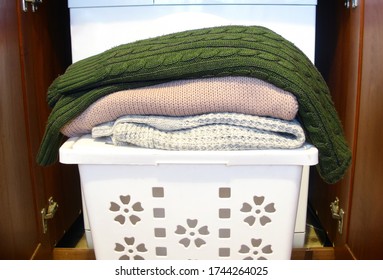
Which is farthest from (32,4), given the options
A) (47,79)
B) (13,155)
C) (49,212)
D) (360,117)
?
(360,117)

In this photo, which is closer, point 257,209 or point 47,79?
point 257,209

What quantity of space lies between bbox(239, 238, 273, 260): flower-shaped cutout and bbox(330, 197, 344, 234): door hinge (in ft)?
1.22

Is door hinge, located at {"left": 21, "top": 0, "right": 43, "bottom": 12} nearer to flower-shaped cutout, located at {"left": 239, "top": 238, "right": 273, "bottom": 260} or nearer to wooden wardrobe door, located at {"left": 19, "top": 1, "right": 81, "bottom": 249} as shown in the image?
wooden wardrobe door, located at {"left": 19, "top": 1, "right": 81, "bottom": 249}

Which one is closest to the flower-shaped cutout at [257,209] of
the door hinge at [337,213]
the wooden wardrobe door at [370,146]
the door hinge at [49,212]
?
the wooden wardrobe door at [370,146]

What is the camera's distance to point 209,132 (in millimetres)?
518

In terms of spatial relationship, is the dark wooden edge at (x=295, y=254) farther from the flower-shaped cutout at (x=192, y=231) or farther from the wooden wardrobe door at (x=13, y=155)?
the flower-shaped cutout at (x=192, y=231)

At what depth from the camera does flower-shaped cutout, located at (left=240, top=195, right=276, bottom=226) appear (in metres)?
0.54

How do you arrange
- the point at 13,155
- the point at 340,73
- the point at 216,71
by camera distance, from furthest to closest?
the point at 340,73 < the point at 13,155 < the point at 216,71

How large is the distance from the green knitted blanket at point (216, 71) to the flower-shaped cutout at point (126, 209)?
134 millimetres

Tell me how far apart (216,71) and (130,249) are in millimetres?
279

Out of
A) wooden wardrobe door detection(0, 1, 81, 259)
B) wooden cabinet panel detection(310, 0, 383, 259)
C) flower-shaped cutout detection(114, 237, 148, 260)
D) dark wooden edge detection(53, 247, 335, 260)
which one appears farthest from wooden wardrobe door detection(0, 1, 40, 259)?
wooden cabinet panel detection(310, 0, 383, 259)

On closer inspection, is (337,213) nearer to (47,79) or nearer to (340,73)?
(340,73)
